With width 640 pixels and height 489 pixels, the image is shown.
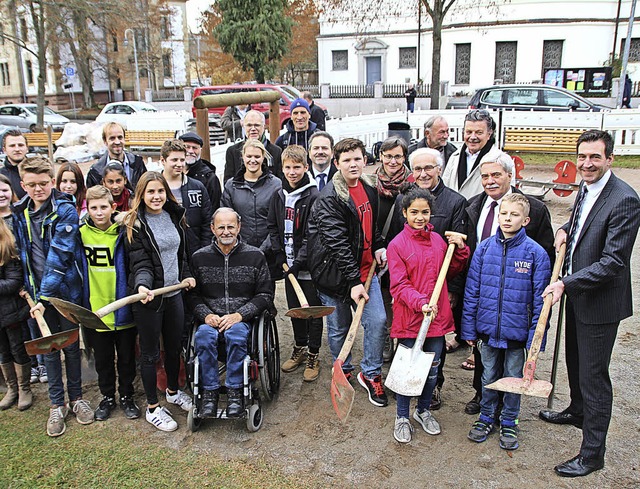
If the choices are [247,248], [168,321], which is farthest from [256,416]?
[247,248]

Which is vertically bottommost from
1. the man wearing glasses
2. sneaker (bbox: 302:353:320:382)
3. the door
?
sneaker (bbox: 302:353:320:382)

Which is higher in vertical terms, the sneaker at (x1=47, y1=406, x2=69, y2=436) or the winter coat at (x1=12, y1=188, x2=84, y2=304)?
the winter coat at (x1=12, y1=188, x2=84, y2=304)

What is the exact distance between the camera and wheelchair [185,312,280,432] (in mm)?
3709

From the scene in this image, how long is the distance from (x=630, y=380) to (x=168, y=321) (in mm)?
3552

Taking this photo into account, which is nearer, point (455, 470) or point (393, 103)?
point (455, 470)

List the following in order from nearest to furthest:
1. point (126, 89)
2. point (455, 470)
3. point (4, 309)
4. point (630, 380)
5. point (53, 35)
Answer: point (455, 470)
point (4, 309)
point (630, 380)
point (53, 35)
point (126, 89)

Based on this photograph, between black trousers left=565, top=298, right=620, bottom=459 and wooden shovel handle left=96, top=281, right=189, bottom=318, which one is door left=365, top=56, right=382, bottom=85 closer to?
wooden shovel handle left=96, top=281, right=189, bottom=318

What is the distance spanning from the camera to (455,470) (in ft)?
10.9

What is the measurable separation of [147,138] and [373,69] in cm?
2456

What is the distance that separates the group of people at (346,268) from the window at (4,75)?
50725 mm

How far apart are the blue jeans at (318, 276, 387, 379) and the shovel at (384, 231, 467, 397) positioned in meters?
0.46

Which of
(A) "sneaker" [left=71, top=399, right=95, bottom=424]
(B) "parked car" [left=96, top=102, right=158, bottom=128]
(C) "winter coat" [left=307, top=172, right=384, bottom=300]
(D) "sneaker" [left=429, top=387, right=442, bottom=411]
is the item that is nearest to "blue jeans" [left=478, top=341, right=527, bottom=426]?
(D) "sneaker" [left=429, top=387, right=442, bottom=411]

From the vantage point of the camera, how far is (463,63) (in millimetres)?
35031

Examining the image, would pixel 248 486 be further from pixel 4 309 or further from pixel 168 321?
pixel 4 309
